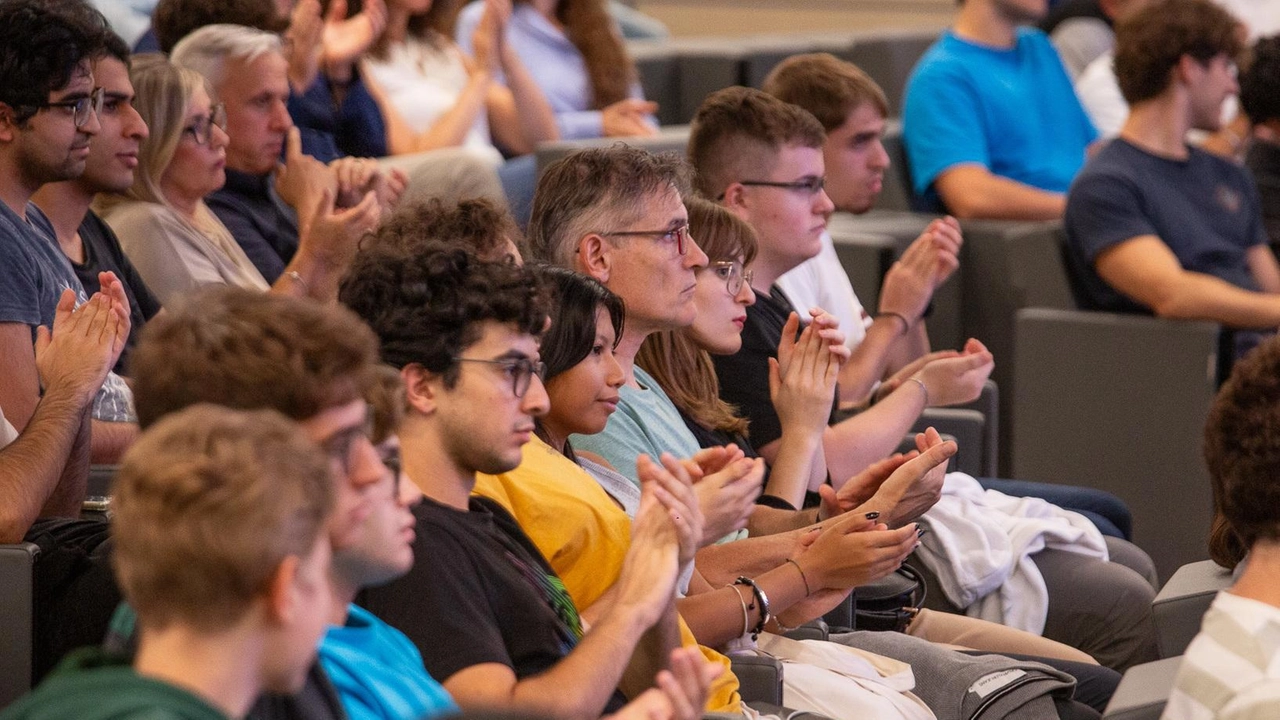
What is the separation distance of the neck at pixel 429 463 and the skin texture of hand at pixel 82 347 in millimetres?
594

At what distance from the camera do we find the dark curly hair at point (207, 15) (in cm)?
331

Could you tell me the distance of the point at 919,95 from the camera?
4367 millimetres

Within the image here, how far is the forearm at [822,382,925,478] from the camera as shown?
2.78 metres

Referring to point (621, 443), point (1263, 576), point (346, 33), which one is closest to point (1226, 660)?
point (1263, 576)

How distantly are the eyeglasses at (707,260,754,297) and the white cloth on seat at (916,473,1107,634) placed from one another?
512 mm

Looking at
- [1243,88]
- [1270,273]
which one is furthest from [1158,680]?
[1243,88]

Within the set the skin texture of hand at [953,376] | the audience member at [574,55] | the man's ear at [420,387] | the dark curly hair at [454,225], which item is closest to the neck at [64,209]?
the dark curly hair at [454,225]

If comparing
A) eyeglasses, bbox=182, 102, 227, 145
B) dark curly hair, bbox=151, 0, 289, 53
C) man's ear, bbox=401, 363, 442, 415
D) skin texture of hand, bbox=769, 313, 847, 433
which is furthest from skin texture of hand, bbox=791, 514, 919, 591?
dark curly hair, bbox=151, 0, 289, 53

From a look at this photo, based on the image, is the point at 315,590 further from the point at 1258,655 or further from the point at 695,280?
the point at 695,280

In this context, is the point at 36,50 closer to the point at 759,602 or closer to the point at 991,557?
the point at 759,602

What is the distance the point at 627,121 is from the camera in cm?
456

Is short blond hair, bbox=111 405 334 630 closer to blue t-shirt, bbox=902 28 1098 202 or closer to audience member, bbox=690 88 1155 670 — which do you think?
audience member, bbox=690 88 1155 670

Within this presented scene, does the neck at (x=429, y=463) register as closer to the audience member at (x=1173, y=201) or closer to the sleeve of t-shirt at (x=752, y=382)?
the sleeve of t-shirt at (x=752, y=382)

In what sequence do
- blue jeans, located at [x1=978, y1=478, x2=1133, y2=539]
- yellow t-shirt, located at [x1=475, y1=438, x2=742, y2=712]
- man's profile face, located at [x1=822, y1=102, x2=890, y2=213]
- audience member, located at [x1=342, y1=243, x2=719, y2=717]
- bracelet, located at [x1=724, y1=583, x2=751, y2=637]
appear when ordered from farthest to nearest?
man's profile face, located at [x1=822, y1=102, x2=890, y2=213]
blue jeans, located at [x1=978, y1=478, x2=1133, y2=539]
bracelet, located at [x1=724, y1=583, x2=751, y2=637]
yellow t-shirt, located at [x1=475, y1=438, x2=742, y2=712]
audience member, located at [x1=342, y1=243, x2=719, y2=717]
